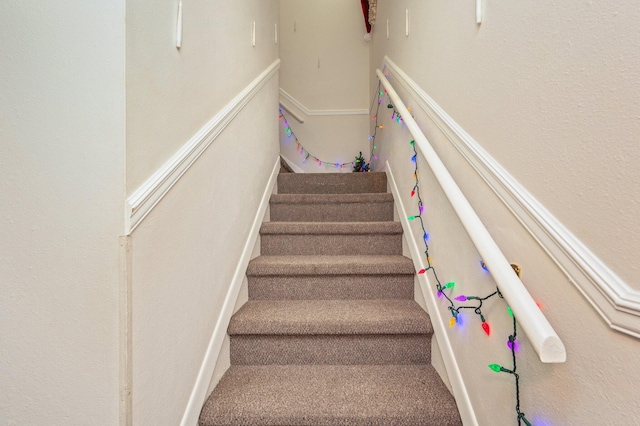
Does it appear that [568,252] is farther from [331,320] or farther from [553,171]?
[331,320]

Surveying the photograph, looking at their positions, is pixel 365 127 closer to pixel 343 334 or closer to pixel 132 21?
pixel 343 334

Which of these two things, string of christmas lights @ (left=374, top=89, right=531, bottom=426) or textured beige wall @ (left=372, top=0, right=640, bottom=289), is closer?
textured beige wall @ (left=372, top=0, right=640, bottom=289)

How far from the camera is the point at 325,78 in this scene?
366cm

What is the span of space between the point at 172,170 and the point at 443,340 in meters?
1.11

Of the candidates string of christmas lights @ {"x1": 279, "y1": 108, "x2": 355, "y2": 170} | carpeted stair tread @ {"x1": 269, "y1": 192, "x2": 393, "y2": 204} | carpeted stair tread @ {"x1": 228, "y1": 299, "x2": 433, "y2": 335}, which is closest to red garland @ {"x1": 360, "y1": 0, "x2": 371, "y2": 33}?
string of christmas lights @ {"x1": 279, "y1": 108, "x2": 355, "y2": 170}

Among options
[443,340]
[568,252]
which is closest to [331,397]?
[443,340]

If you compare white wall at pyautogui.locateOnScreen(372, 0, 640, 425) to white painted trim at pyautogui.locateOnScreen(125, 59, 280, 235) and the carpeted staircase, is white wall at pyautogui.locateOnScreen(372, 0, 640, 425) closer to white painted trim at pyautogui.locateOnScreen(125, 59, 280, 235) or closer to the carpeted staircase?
the carpeted staircase

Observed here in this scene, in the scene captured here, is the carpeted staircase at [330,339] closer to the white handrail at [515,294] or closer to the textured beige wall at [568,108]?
the white handrail at [515,294]

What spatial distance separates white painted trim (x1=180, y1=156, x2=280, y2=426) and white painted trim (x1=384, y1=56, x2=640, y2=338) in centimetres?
107

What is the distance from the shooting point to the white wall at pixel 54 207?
2.44ft

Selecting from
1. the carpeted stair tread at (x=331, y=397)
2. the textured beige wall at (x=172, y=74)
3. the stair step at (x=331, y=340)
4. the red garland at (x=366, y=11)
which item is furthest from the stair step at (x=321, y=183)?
the red garland at (x=366, y=11)

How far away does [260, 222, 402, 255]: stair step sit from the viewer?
1990mm

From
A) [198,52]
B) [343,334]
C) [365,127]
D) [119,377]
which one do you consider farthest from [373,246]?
[365,127]

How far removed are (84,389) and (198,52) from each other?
103 centimetres
